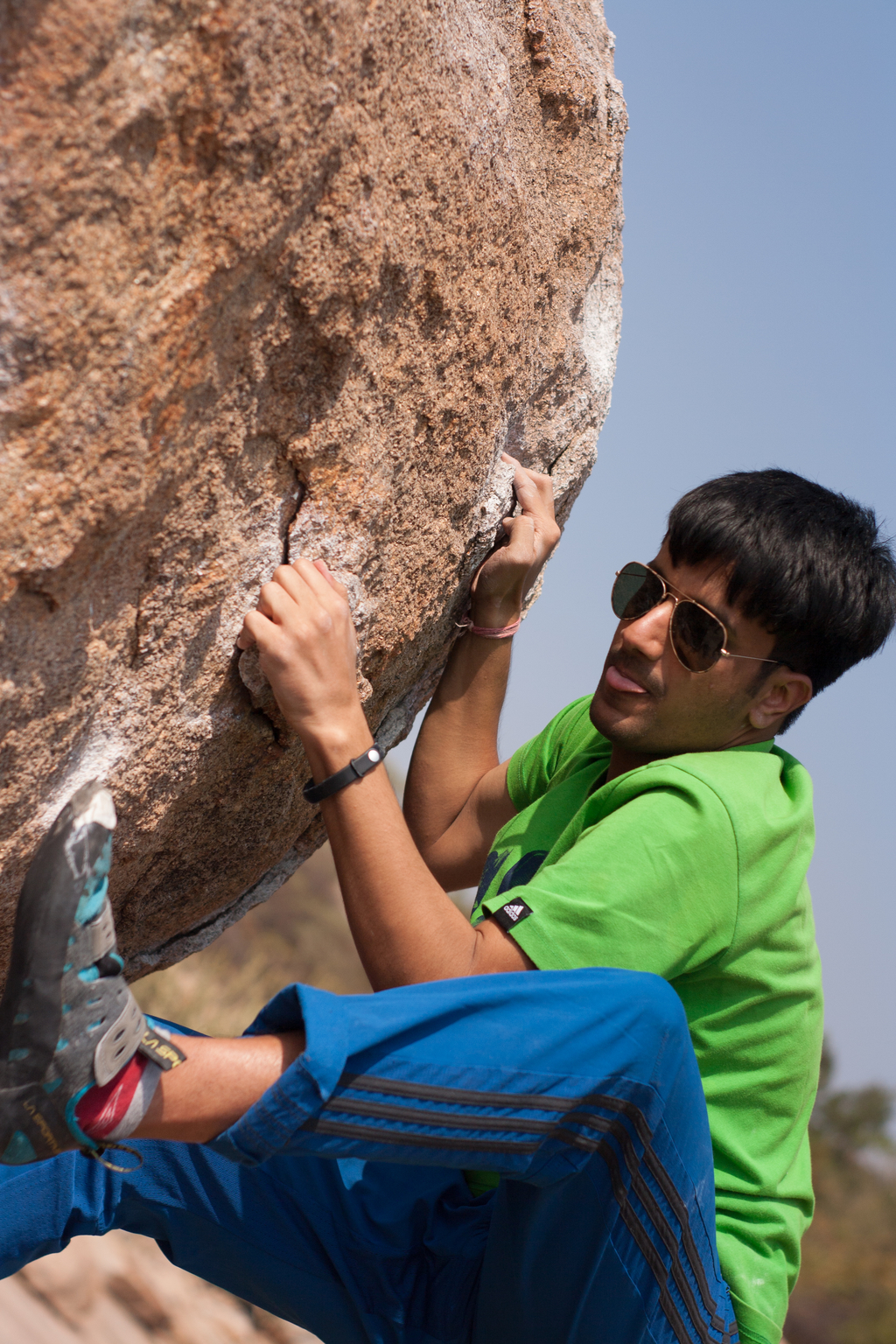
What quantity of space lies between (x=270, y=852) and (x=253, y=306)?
1.18 metres

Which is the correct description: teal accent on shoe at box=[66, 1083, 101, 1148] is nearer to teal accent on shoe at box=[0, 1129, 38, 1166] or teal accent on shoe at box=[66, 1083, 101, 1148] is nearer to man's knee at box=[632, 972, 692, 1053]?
teal accent on shoe at box=[0, 1129, 38, 1166]

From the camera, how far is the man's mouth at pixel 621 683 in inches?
75.1

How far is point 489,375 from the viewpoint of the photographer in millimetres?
1869

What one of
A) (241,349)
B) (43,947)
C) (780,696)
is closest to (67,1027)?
(43,947)

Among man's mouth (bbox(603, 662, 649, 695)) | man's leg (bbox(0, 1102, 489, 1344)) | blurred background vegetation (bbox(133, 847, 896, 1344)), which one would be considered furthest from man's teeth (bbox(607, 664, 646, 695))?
blurred background vegetation (bbox(133, 847, 896, 1344))

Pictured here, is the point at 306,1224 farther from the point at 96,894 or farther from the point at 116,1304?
the point at 116,1304

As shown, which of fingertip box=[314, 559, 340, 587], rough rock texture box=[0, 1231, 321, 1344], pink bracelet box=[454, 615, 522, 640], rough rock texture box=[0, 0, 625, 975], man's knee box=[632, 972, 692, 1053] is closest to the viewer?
rough rock texture box=[0, 0, 625, 975]

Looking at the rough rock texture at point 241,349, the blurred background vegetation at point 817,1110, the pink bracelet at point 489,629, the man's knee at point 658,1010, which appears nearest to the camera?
the rough rock texture at point 241,349

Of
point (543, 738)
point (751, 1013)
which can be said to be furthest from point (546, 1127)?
point (543, 738)

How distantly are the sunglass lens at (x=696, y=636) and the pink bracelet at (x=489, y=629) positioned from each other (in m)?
0.44

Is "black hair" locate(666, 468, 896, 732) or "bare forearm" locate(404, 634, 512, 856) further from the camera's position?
"bare forearm" locate(404, 634, 512, 856)

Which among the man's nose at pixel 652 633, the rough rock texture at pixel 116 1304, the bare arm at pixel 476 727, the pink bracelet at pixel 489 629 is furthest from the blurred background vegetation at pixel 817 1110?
the man's nose at pixel 652 633

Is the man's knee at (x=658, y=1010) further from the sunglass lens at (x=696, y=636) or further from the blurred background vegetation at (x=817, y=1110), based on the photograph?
the blurred background vegetation at (x=817, y=1110)

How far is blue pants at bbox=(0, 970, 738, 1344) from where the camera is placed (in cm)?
127
